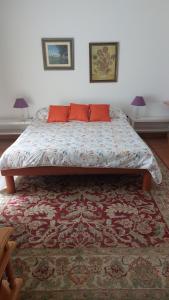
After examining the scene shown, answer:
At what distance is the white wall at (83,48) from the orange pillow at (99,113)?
44 cm

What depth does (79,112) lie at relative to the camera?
152 inches

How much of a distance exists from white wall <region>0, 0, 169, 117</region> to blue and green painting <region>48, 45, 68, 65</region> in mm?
181

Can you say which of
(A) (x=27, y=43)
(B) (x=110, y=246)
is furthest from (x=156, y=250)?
(A) (x=27, y=43)

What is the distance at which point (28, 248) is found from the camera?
191 centimetres

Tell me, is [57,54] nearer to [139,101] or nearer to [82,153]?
[139,101]

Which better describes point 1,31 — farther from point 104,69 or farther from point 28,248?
point 28,248

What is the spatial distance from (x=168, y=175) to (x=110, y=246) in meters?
1.57

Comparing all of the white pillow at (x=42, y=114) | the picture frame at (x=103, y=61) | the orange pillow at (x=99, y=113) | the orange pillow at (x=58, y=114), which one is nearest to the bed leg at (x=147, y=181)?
the orange pillow at (x=99, y=113)

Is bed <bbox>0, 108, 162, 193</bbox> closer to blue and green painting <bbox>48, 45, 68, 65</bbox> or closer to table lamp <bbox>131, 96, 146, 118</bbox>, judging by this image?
table lamp <bbox>131, 96, 146, 118</bbox>

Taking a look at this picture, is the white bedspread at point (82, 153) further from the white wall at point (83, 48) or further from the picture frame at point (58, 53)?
the picture frame at point (58, 53)

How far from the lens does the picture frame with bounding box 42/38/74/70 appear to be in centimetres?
393

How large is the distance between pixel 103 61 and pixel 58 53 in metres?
0.83

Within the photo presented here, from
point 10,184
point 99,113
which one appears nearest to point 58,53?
point 99,113

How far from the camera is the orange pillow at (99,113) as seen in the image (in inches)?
151
